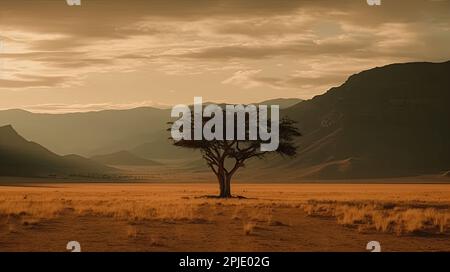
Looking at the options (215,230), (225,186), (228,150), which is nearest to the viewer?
(215,230)

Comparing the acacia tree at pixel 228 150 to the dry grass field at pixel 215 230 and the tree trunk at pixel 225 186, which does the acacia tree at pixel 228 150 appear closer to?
the tree trunk at pixel 225 186

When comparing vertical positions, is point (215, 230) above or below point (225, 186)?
below

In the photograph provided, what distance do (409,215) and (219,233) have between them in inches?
563

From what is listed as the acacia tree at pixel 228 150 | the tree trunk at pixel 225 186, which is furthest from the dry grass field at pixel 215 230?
the acacia tree at pixel 228 150

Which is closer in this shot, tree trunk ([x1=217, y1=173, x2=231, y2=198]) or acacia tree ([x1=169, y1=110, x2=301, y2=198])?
tree trunk ([x1=217, y1=173, x2=231, y2=198])

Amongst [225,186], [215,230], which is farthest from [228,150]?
[215,230]

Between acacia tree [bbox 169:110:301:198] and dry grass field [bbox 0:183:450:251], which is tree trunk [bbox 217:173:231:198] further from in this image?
dry grass field [bbox 0:183:450:251]

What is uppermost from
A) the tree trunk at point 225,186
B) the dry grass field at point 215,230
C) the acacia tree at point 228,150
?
the acacia tree at point 228,150

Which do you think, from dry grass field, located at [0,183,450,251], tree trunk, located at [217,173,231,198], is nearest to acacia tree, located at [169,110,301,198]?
tree trunk, located at [217,173,231,198]

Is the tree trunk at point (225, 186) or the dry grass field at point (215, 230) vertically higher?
the tree trunk at point (225, 186)

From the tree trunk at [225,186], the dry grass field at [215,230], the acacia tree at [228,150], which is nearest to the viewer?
the dry grass field at [215,230]

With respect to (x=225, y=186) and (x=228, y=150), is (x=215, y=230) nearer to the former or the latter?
(x=225, y=186)
